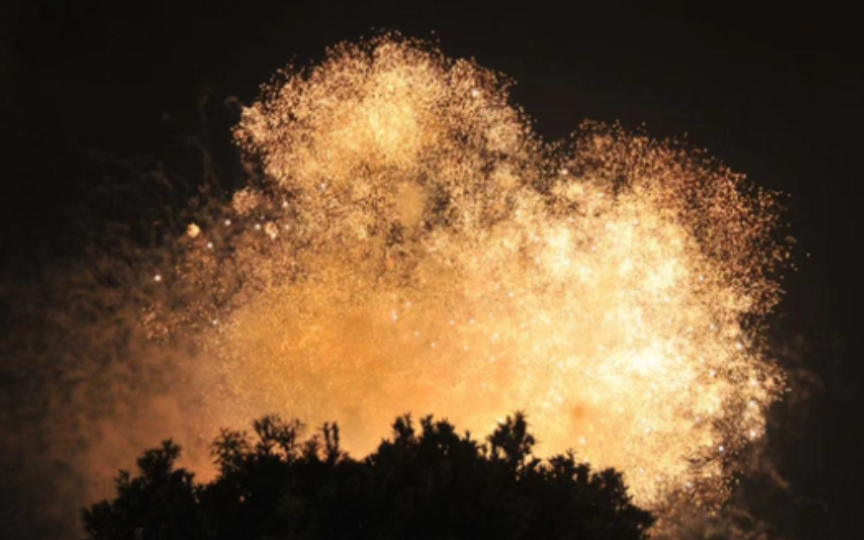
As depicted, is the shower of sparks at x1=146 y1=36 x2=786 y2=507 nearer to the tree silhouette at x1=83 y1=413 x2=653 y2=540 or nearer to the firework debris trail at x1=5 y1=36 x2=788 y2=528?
the firework debris trail at x1=5 y1=36 x2=788 y2=528

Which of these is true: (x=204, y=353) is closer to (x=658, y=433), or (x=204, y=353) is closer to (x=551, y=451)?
(x=551, y=451)

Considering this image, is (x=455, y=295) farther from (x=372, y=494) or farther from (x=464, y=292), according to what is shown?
(x=372, y=494)

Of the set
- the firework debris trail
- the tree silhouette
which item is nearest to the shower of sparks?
the firework debris trail

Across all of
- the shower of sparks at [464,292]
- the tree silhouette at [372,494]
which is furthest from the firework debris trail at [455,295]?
the tree silhouette at [372,494]

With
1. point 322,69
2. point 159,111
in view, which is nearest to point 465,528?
point 322,69

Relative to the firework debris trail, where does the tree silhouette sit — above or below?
below

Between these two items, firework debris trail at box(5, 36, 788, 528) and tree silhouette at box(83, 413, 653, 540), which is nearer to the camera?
tree silhouette at box(83, 413, 653, 540)

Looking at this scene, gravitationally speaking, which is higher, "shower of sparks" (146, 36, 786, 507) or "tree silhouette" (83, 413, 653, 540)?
"shower of sparks" (146, 36, 786, 507)

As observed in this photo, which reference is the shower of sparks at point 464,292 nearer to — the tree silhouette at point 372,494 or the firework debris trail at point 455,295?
the firework debris trail at point 455,295
